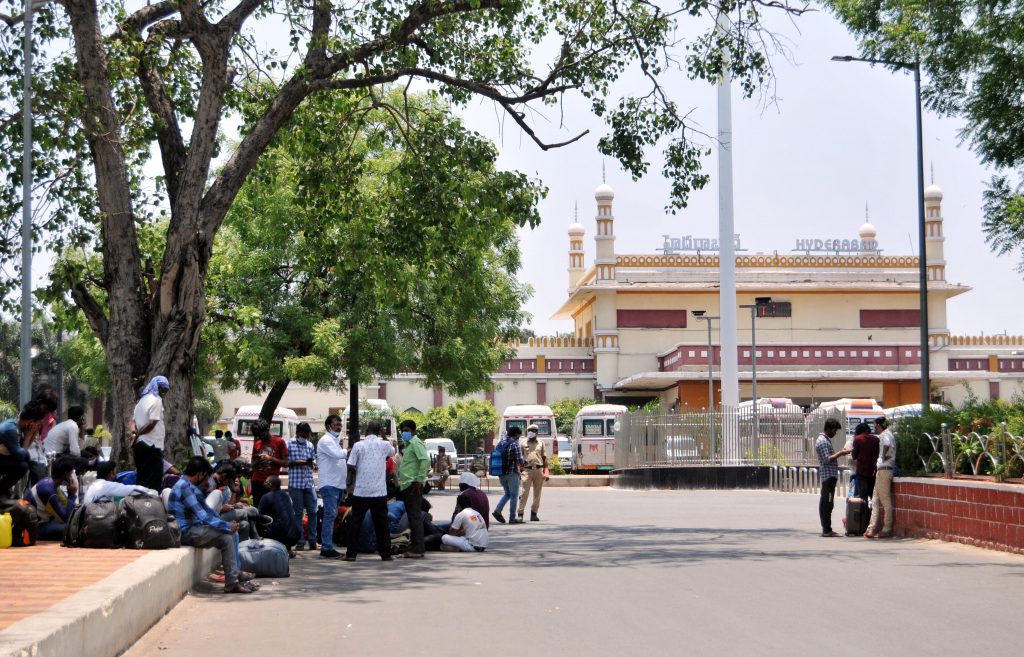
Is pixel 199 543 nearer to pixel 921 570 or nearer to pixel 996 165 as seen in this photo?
pixel 921 570

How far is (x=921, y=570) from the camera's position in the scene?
1313cm

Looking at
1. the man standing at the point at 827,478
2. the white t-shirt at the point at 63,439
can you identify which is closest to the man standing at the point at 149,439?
the white t-shirt at the point at 63,439

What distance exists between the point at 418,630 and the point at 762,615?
8.40 ft

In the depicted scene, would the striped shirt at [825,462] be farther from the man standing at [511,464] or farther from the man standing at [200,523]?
the man standing at [200,523]

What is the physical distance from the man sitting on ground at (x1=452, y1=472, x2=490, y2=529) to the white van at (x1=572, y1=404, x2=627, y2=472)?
31.4 metres

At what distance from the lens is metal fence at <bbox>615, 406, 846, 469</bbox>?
1451 inches

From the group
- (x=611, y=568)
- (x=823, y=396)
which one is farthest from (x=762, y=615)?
(x=823, y=396)

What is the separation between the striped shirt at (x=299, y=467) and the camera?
1586cm

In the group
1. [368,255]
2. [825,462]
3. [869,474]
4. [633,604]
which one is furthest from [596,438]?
[633,604]

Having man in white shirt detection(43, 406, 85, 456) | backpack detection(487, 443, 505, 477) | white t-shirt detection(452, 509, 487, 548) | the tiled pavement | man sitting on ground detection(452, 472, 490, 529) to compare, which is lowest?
white t-shirt detection(452, 509, 487, 548)

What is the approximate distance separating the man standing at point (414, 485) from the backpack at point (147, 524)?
4218 mm

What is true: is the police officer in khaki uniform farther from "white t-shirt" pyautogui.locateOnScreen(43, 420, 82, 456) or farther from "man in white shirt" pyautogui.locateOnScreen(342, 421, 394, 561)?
"white t-shirt" pyautogui.locateOnScreen(43, 420, 82, 456)

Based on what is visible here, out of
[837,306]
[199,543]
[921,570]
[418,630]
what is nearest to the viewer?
[418,630]

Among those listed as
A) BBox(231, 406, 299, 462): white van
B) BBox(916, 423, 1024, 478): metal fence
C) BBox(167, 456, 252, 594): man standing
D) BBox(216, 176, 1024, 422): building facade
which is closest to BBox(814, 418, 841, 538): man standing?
BBox(916, 423, 1024, 478): metal fence
